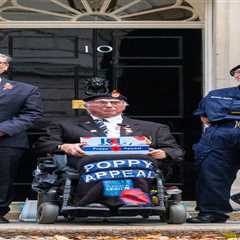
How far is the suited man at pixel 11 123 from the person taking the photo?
671cm

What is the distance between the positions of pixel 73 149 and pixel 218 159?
1.37 m

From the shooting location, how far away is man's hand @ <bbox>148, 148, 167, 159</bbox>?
6406mm

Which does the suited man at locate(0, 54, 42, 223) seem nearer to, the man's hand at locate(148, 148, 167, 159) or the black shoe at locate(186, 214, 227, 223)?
the man's hand at locate(148, 148, 167, 159)

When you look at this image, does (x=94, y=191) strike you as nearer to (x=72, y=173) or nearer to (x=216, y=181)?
(x=72, y=173)

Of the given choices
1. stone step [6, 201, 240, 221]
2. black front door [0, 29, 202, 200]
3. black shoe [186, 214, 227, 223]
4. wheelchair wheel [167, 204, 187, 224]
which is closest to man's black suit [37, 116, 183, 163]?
wheelchair wheel [167, 204, 187, 224]

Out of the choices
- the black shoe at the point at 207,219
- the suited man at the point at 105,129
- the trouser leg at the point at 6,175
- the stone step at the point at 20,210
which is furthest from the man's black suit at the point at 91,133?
the stone step at the point at 20,210

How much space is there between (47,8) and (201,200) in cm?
312

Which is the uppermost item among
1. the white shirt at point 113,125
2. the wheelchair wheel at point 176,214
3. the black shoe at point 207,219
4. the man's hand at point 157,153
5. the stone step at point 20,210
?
the white shirt at point 113,125

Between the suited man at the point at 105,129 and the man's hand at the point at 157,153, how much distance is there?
37 mm

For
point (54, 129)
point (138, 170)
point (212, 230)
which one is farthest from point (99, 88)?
point (212, 230)

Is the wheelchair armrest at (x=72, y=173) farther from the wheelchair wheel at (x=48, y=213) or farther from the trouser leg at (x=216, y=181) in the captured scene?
the trouser leg at (x=216, y=181)

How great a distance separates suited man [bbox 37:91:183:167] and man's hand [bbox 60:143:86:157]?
4.2 inches

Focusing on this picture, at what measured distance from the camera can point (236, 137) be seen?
6734 mm

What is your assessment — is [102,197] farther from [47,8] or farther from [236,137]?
[47,8]
